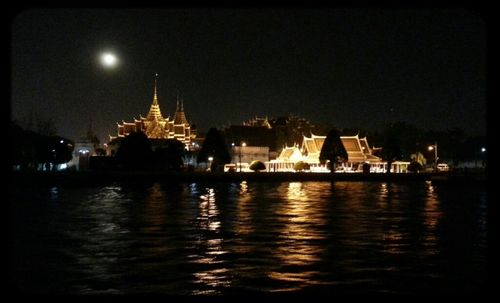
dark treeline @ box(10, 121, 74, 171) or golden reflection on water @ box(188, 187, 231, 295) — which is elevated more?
dark treeline @ box(10, 121, 74, 171)

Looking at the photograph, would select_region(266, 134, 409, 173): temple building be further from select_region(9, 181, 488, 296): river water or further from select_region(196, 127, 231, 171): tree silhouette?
select_region(9, 181, 488, 296): river water

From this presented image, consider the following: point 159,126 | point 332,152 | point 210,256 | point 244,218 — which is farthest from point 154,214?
point 159,126

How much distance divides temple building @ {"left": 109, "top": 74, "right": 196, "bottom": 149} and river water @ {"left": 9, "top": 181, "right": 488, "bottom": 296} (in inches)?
2746

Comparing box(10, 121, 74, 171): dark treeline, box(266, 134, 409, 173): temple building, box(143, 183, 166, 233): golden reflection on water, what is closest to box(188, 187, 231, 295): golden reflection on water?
box(143, 183, 166, 233): golden reflection on water

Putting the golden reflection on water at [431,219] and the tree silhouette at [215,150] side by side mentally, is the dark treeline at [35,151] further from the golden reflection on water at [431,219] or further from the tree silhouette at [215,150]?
the golden reflection on water at [431,219]

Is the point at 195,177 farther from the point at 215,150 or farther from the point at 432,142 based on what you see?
the point at 432,142

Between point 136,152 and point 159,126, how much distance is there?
35712mm

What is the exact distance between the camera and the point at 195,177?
173ft

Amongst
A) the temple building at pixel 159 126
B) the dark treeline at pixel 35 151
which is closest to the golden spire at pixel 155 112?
Answer: the temple building at pixel 159 126

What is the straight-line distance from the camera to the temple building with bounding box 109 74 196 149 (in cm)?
9462

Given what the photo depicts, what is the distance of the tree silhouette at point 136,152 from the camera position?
5947cm

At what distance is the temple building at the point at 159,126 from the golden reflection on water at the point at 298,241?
70.2 metres

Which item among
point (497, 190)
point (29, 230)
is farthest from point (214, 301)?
point (29, 230)

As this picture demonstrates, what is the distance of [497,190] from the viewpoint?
182 inches
